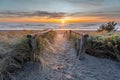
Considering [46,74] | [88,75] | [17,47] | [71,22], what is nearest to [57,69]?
[46,74]

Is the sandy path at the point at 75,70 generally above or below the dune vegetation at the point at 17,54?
below

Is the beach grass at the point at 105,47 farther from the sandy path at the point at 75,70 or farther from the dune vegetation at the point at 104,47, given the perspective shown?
the sandy path at the point at 75,70

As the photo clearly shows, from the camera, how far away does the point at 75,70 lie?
5.79 meters

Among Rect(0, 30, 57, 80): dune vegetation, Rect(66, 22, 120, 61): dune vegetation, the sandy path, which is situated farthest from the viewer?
Rect(66, 22, 120, 61): dune vegetation

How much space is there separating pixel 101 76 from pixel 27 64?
2.06m

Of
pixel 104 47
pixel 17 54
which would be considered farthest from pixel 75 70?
pixel 104 47

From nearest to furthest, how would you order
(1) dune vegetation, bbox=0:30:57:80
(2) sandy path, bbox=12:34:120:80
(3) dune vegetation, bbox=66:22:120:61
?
(1) dune vegetation, bbox=0:30:57:80 → (2) sandy path, bbox=12:34:120:80 → (3) dune vegetation, bbox=66:22:120:61

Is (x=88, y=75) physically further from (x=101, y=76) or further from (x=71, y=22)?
(x=71, y=22)

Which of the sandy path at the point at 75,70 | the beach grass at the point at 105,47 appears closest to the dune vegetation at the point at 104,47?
the beach grass at the point at 105,47

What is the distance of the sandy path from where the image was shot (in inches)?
205

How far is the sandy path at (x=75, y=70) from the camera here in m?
5.22

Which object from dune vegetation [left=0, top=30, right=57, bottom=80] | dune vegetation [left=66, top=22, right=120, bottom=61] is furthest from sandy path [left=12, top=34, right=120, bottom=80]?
dune vegetation [left=66, top=22, right=120, bottom=61]

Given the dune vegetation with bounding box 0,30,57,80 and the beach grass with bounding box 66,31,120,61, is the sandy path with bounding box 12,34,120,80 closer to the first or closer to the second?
the dune vegetation with bounding box 0,30,57,80

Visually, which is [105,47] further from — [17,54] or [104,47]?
[17,54]
